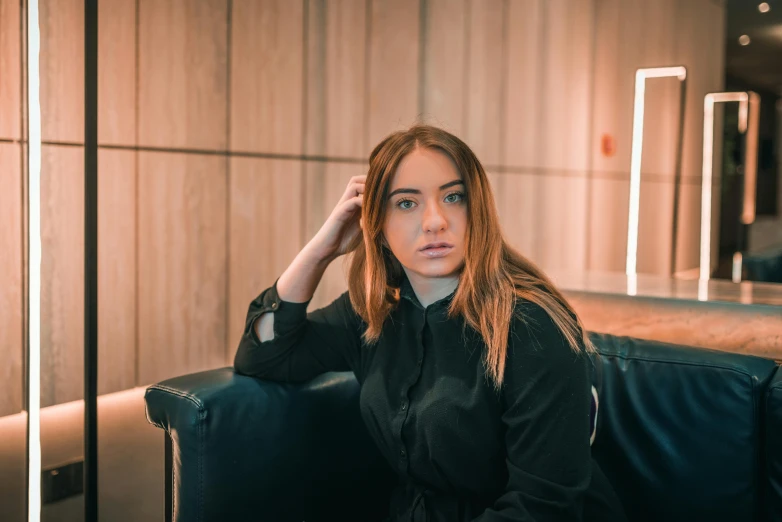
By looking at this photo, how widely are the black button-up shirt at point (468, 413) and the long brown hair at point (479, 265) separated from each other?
0.10ft

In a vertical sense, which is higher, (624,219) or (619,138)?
(619,138)

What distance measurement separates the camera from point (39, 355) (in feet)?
6.21

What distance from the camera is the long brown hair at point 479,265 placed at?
1316 mm

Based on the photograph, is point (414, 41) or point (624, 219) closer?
point (414, 41)

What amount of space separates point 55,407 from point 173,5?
3.88ft

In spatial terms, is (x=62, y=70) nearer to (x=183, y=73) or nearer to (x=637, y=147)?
(x=183, y=73)

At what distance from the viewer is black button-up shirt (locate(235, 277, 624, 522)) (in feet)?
4.02

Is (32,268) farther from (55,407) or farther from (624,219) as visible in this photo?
(624,219)

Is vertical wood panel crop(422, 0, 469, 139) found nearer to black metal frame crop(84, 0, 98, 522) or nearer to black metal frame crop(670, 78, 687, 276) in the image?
black metal frame crop(84, 0, 98, 522)

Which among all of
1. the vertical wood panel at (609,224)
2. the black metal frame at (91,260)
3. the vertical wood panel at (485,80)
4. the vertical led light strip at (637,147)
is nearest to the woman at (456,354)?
the black metal frame at (91,260)

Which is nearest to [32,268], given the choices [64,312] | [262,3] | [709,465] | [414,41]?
[64,312]

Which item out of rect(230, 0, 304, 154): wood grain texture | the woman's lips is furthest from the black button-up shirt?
rect(230, 0, 304, 154): wood grain texture

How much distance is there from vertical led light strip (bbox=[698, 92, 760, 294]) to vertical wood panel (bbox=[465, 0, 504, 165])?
2.23m

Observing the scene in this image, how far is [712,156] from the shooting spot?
5.63 meters
